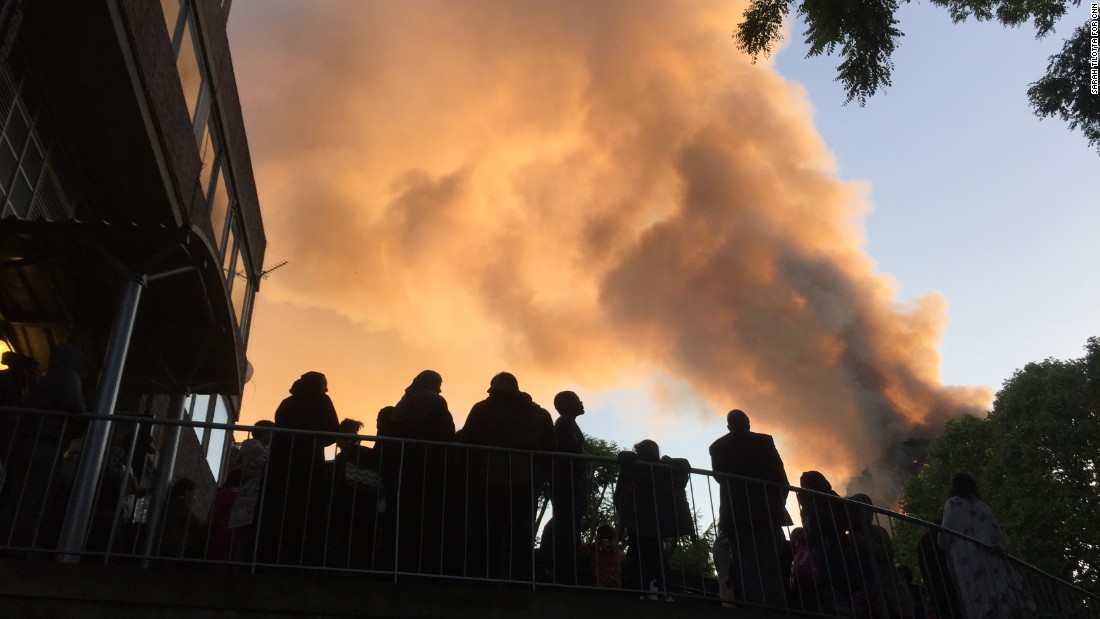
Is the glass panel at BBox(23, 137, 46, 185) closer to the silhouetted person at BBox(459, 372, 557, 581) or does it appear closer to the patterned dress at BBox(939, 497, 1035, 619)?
the silhouetted person at BBox(459, 372, 557, 581)

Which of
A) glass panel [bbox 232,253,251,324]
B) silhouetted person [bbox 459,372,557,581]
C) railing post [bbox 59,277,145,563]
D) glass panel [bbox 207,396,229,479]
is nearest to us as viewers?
railing post [bbox 59,277,145,563]

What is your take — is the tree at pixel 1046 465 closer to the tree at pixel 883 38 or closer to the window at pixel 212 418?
the tree at pixel 883 38

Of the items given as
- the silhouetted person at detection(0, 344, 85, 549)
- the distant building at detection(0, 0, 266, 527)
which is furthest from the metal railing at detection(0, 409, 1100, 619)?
the distant building at detection(0, 0, 266, 527)

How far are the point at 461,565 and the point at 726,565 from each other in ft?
7.84

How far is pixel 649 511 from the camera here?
702cm

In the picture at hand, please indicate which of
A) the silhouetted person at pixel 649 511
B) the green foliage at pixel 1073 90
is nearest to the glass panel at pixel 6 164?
the silhouetted person at pixel 649 511

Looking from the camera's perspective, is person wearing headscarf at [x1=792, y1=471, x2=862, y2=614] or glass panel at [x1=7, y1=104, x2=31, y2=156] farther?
glass panel at [x1=7, y1=104, x2=31, y2=156]

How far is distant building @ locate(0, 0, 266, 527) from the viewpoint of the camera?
8.42 meters

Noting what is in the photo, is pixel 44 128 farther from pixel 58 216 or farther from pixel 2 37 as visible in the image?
pixel 2 37

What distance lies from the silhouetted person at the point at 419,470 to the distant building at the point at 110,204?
7.61 ft

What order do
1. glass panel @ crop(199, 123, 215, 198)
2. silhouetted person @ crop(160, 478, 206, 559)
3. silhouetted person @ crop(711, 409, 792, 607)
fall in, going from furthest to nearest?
glass panel @ crop(199, 123, 215, 198) → silhouetted person @ crop(160, 478, 206, 559) → silhouetted person @ crop(711, 409, 792, 607)

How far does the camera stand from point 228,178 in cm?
1700

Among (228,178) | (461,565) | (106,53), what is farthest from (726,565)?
(228,178)

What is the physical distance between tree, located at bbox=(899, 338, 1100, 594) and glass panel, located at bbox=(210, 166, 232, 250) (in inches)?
792
